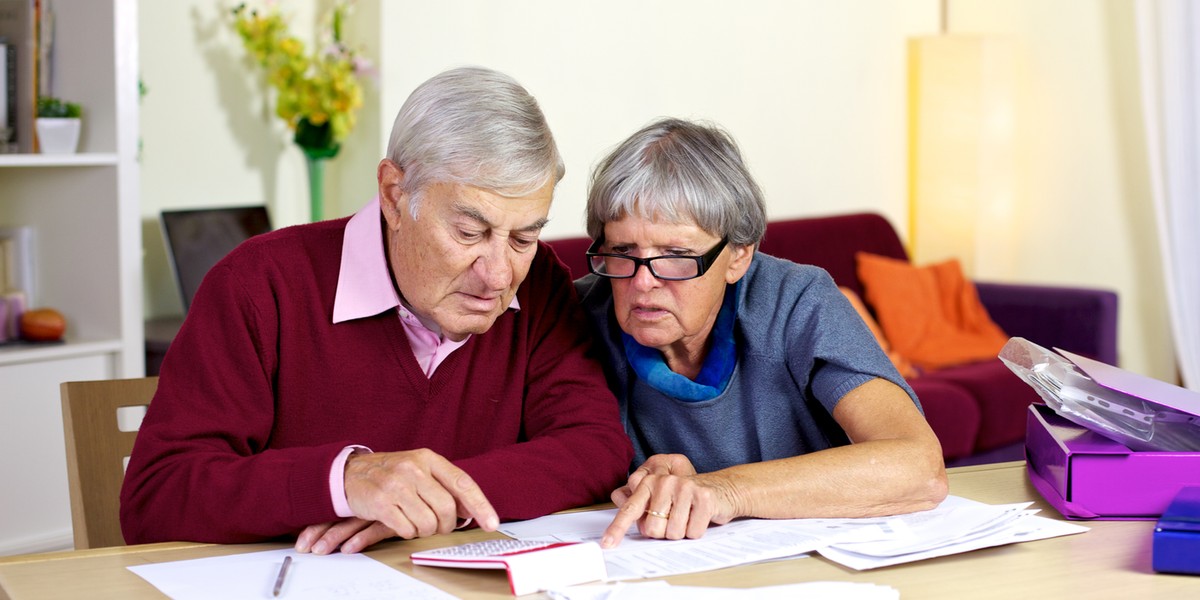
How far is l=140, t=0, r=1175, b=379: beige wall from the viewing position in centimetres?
348

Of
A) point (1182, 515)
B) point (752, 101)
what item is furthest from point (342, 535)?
point (752, 101)

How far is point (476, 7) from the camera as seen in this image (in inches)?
145

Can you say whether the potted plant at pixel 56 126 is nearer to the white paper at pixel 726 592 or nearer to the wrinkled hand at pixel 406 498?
the wrinkled hand at pixel 406 498

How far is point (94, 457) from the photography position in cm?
174

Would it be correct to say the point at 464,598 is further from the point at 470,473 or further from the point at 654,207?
the point at 654,207

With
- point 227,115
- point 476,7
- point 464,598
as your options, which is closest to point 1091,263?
point 476,7

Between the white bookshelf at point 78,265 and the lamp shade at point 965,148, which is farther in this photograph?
the lamp shade at point 965,148

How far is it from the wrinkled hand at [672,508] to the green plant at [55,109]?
6.07 ft

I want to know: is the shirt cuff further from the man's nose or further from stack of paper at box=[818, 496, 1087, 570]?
stack of paper at box=[818, 496, 1087, 570]

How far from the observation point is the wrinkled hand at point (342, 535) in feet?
4.54

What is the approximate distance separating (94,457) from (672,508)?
83 cm

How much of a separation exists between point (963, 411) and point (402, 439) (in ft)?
7.52

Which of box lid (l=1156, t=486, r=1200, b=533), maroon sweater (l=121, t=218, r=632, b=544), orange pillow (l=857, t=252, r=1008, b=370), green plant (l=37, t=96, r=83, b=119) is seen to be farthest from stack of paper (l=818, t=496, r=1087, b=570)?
orange pillow (l=857, t=252, r=1008, b=370)

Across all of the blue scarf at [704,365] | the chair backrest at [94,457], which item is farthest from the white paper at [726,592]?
the chair backrest at [94,457]
